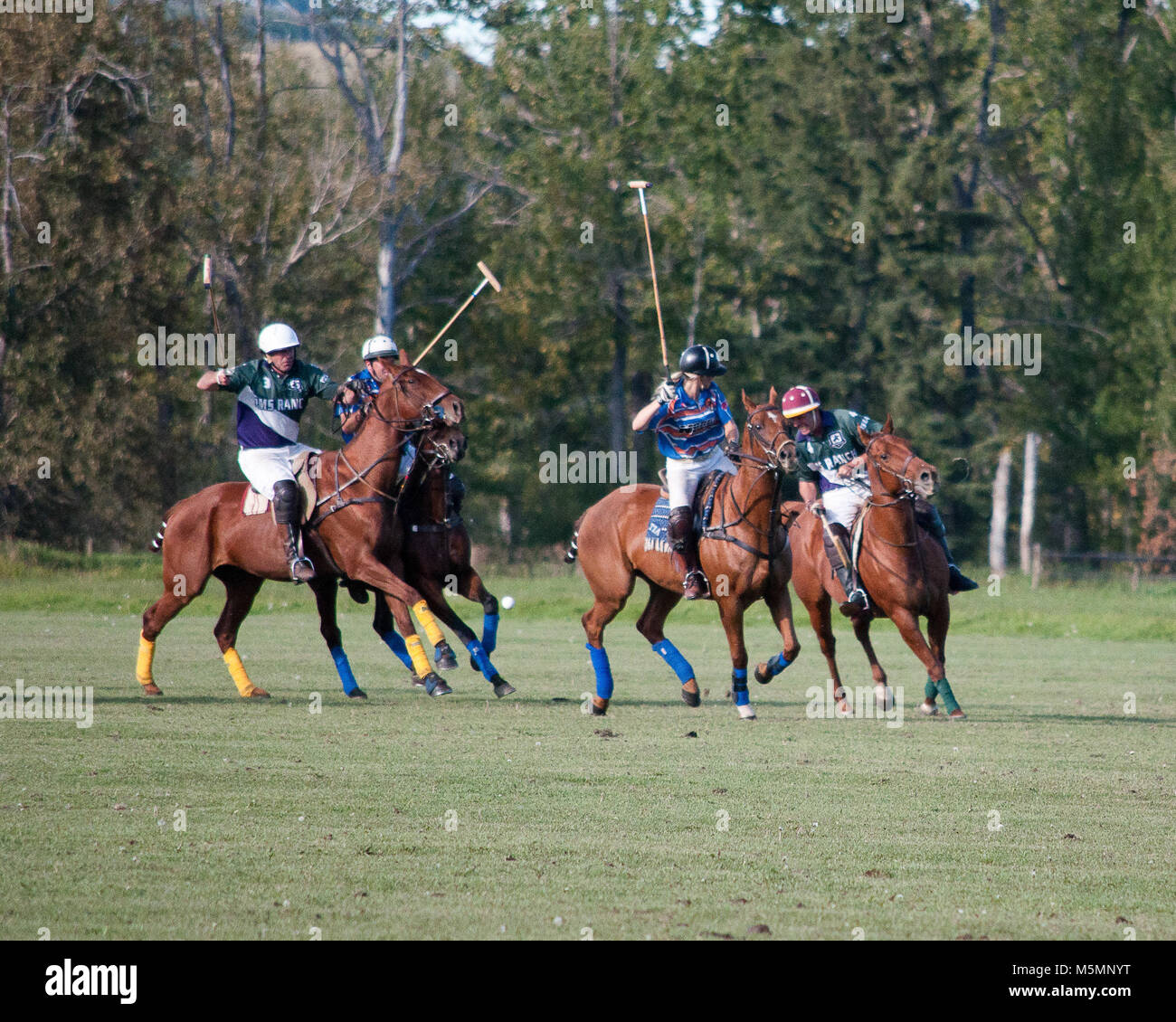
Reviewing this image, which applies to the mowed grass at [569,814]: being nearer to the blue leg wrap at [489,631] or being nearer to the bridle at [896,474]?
the blue leg wrap at [489,631]

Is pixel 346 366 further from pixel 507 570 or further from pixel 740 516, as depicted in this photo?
pixel 740 516

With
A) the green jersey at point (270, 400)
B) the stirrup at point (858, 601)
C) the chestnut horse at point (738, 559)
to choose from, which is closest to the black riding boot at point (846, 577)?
the stirrup at point (858, 601)

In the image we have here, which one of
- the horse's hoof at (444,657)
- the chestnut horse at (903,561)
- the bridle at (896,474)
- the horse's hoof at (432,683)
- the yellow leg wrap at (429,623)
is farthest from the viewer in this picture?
the chestnut horse at (903,561)

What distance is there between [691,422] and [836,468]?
146 cm

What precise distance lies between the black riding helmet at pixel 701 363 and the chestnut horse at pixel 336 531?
72.8 inches

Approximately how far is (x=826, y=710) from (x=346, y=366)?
38.9m

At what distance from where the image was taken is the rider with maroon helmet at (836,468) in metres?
14.2

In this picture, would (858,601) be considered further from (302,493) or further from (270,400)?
(270,400)

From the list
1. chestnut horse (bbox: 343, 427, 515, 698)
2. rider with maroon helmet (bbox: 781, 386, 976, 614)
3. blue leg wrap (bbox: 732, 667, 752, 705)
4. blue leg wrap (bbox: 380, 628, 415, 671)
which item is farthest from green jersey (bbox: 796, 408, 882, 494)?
blue leg wrap (bbox: 380, 628, 415, 671)

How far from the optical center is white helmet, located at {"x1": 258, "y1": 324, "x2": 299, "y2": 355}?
14.0 metres

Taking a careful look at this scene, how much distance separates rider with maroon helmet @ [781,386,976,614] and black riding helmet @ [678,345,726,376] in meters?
0.84

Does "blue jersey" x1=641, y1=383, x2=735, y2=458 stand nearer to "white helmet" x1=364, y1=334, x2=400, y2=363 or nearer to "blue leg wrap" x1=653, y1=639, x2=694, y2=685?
"blue leg wrap" x1=653, y1=639, x2=694, y2=685

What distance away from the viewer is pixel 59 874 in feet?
22.3
